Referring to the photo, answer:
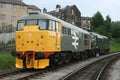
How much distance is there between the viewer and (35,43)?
2034 cm

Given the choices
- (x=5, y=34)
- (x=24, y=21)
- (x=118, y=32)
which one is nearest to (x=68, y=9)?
(x=118, y=32)

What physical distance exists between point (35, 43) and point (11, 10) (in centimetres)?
6265

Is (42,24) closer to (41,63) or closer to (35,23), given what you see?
(35,23)

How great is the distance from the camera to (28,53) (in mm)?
20297

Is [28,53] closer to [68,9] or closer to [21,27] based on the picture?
[21,27]

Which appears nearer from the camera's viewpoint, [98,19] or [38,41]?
[38,41]

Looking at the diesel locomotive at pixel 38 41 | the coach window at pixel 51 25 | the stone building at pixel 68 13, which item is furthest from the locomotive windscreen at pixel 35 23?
the stone building at pixel 68 13

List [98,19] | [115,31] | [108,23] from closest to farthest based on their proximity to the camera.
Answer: [115,31] → [98,19] → [108,23]

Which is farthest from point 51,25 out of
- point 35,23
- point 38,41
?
point 38,41

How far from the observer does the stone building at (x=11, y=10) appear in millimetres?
79688

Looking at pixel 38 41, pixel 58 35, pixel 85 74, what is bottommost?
pixel 85 74

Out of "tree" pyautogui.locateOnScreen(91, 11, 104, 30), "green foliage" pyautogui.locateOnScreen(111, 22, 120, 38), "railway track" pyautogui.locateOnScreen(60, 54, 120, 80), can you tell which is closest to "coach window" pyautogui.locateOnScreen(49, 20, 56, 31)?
"railway track" pyautogui.locateOnScreen(60, 54, 120, 80)

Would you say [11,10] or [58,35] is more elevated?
[11,10]

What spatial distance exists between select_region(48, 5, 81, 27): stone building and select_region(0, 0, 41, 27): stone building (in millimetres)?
11095
